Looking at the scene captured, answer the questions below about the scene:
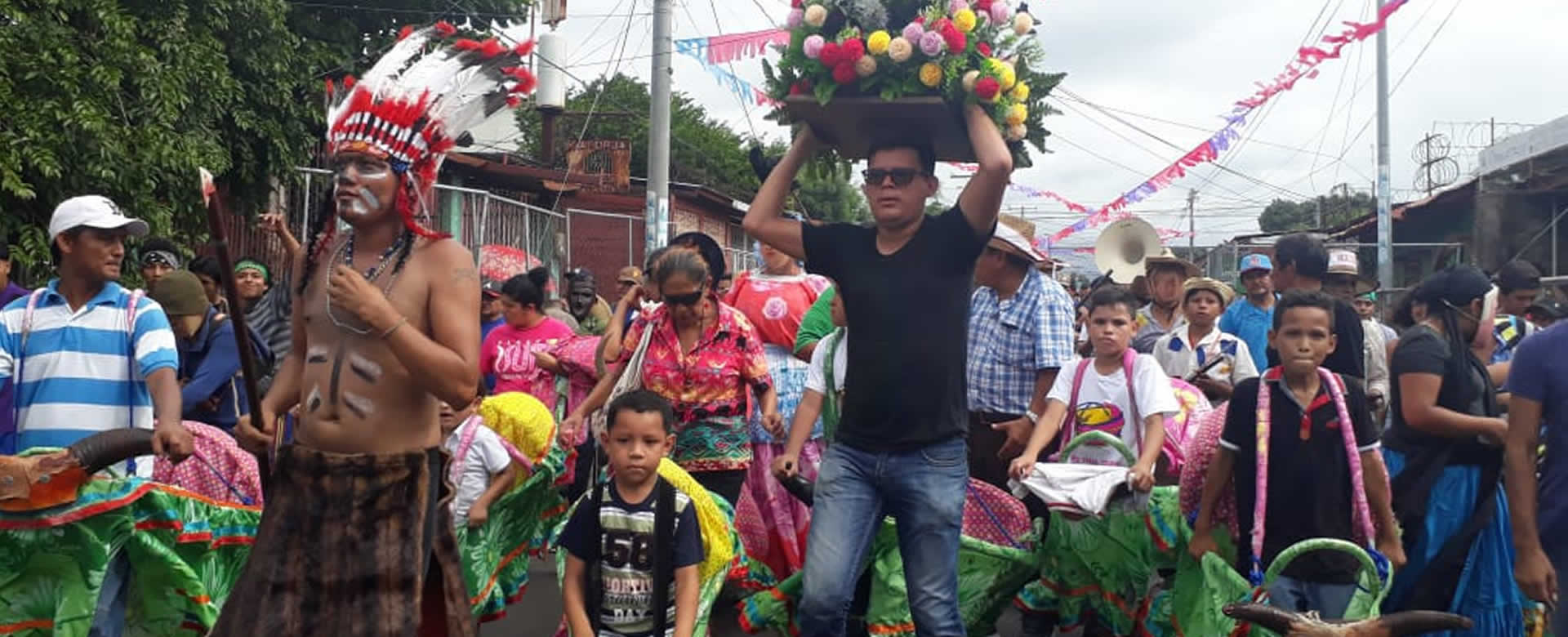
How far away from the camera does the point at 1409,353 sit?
468 centimetres

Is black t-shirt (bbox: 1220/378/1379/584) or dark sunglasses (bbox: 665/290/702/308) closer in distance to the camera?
black t-shirt (bbox: 1220/378/1379/584)

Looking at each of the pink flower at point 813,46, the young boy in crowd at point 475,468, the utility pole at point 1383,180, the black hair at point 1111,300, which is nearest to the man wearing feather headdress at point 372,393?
the pink flower at point 813,46

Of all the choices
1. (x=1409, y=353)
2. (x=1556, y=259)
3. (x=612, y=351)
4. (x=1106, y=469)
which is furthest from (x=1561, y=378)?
(x=1556, y=259)

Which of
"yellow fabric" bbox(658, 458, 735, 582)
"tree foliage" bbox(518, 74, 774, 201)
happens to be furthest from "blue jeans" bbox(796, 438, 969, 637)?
"tree foliage" bbox(518, 74, 774, 201)

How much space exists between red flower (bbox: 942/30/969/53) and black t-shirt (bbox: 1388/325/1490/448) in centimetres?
218

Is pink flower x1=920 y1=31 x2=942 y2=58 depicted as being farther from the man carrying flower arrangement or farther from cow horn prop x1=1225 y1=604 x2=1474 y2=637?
cow horn prop x1=1225 y1=604 x2=1474 y2=637

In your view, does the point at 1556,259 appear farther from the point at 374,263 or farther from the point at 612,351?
the point at 374,263

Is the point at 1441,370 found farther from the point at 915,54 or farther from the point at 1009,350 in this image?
the point at 915,54

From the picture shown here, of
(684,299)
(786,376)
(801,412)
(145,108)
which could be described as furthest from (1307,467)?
(145,108)

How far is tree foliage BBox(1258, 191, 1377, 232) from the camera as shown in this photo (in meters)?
47.6

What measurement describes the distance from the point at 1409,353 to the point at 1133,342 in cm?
365

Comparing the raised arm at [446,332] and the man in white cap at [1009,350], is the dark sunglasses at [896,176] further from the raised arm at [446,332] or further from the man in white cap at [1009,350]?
the man in white cap at [1009,350]

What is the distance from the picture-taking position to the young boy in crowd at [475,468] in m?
5.58

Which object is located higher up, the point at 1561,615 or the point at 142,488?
the point at 142,488
